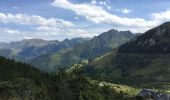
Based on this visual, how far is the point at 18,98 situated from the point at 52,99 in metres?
19.6

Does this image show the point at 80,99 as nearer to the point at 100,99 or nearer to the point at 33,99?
the point at 100,99

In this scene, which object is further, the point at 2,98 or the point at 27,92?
the point at 27,92

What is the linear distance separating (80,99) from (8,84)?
3992 centimetres

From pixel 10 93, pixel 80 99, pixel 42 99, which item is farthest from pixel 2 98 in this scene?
pixel 80 99

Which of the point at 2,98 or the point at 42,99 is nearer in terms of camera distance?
the point at 2,98

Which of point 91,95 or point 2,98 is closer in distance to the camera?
point 2,98

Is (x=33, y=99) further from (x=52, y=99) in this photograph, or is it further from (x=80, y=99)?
(x=80, y=99)

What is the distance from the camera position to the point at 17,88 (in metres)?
198

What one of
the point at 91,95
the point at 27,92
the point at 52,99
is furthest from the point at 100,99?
the point at 27,92

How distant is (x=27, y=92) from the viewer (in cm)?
19975

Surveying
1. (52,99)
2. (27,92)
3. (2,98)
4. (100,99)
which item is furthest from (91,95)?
(2,98)

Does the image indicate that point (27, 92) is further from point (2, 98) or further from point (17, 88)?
point (2, 98)

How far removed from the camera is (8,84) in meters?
199

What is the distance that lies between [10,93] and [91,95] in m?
43.0
